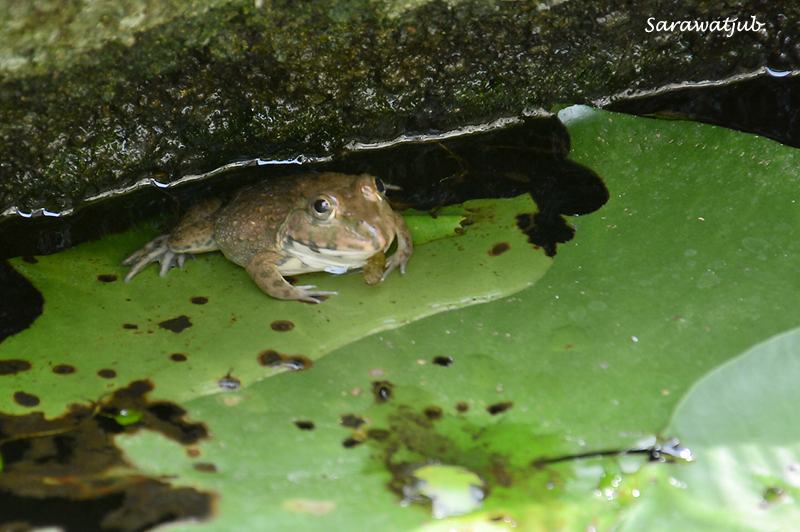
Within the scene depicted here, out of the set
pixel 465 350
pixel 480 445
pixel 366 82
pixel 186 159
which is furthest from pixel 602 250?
pixel 186 159

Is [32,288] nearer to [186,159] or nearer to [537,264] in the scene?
[186,159]

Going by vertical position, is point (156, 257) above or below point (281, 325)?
above

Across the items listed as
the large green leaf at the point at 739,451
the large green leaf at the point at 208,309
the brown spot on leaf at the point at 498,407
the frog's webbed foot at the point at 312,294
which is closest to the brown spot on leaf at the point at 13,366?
the large green leaf at the point at 208,309

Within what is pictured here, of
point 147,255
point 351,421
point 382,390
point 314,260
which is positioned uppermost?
point 314,260

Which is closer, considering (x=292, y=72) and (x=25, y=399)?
(x=25, y=399)

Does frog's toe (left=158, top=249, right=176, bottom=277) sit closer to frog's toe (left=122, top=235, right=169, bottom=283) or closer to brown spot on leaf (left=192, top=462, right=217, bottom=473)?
frog's toe (left=122, top=235, right=169, bottom=283)

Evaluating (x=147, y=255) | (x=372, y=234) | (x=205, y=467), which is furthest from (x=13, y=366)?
(x=372, y=234)

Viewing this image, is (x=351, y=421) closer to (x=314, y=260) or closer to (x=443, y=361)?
(x=443, y=361)
